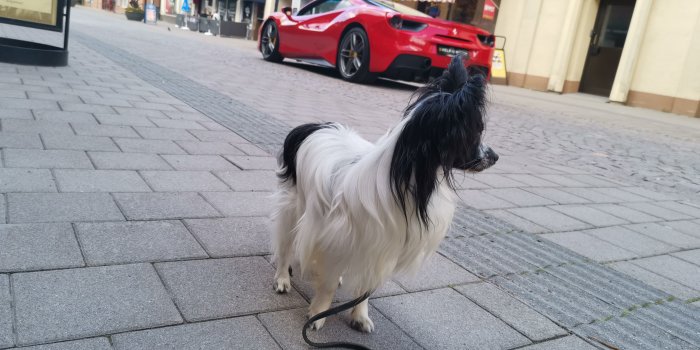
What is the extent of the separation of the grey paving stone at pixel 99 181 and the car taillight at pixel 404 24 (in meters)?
7.42

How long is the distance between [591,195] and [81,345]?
4.69 m

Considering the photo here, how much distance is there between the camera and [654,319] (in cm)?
267

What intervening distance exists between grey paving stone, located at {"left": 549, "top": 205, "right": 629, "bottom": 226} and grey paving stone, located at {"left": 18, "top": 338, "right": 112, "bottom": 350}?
12.1ft

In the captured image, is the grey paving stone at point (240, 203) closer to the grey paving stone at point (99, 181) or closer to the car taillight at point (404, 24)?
the grey paving stone at point (99, 181)

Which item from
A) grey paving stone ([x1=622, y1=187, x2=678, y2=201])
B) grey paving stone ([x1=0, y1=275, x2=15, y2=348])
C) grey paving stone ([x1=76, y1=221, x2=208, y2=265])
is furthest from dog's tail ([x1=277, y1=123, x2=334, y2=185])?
grey paving stone ([x1=622, y1=187, x2=678, y2=201])

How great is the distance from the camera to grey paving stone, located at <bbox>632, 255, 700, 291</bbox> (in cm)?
323

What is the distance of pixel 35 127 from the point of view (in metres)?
4.41

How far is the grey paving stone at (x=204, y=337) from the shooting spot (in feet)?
6.08

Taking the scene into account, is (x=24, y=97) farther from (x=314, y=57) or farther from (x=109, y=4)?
(x=109, y=4)

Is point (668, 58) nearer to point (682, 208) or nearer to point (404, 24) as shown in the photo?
point (404, 24)

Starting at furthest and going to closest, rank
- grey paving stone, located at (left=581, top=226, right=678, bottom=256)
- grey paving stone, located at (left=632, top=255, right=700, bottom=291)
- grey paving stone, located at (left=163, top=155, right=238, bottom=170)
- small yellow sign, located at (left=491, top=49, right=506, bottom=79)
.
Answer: small yellow sign, located at (left=491, top=49, right=506, bottom=79)
grey paving stone, located at (left=163, top=155, right=238, bottom=170)
grey paving stone, located at (left=581, top=226, right=678, bottom=256)
grey paving stone, located at (left=632, top=255, right=700, bottom=291)

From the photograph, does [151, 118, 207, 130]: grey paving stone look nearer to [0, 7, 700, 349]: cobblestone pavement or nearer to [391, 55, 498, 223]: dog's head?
[0, 7, 700, 349]: cobblestone pavement

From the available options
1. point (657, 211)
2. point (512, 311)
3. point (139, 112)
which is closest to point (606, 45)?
point (657, 211)

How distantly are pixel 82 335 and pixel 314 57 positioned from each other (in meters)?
10.9
